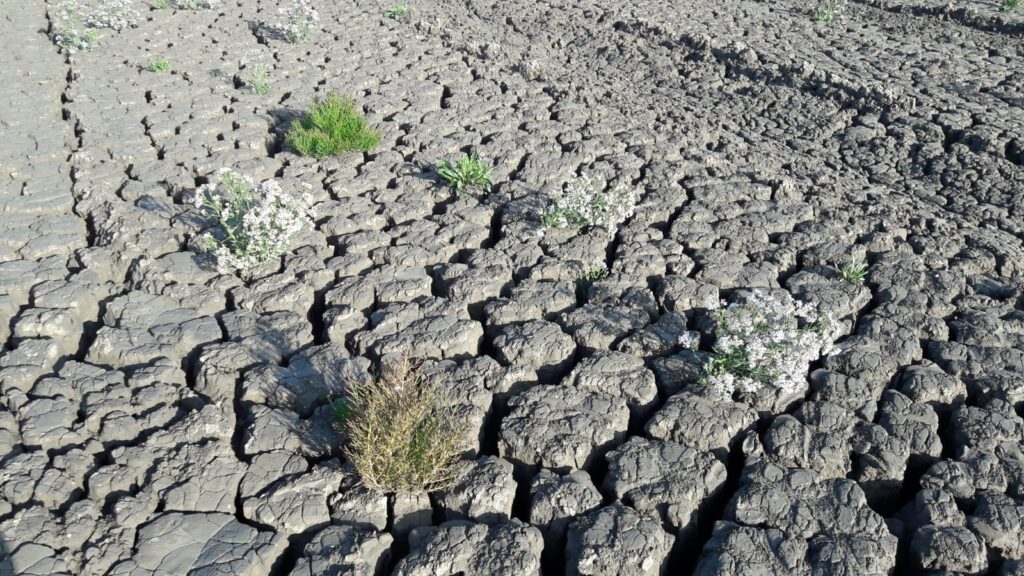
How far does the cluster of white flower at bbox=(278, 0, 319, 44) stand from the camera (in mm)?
9078

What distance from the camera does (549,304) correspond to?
180 inches

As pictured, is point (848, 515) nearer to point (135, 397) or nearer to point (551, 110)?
point (135, 397)

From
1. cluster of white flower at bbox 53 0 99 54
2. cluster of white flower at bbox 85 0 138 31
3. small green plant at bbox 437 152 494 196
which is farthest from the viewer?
cluster of white flower at bbox 85 0 138 31

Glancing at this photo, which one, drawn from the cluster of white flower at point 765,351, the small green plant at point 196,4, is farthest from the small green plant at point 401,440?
the small green plant at point 196,4

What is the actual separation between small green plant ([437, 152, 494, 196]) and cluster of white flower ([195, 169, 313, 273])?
1.21 meters

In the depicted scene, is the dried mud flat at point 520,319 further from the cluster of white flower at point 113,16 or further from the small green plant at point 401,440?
the cluster of white flower at point 113,16

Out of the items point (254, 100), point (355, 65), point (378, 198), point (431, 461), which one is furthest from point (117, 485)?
point (355, 65)

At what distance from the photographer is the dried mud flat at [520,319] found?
3.15 m

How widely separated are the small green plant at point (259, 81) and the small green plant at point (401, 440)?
16.7ft

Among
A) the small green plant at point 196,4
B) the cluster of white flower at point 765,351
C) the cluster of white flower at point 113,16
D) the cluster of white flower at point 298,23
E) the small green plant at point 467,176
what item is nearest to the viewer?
the cluster of white flower at point 765,351

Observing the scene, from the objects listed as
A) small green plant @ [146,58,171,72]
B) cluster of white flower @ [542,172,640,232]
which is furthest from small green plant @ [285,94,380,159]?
small green plant @ [146,58,171,72]

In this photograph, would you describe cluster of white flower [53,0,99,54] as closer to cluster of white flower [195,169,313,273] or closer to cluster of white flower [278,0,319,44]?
cluster of white flower [278,0,319,44]

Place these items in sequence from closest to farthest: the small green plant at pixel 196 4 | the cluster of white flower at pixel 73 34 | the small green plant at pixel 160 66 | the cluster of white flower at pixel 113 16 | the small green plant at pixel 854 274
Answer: the small green plant at pixel 854 274, the small green plant at pixel 160 66, the cluster of white flower at pixel 73 34, the cluster of white flower at pixel 113 16, the small green plant at pixel 196 4

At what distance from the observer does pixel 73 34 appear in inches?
340
